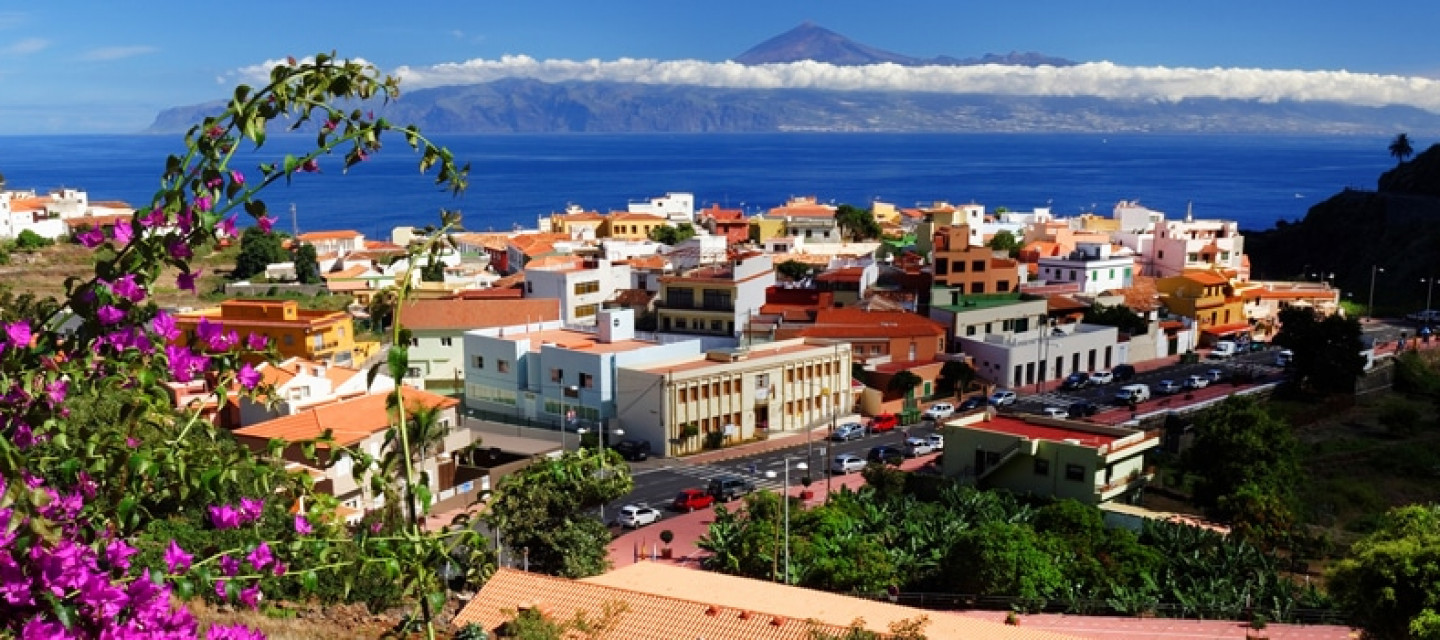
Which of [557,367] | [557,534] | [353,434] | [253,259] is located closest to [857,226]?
[253,259]

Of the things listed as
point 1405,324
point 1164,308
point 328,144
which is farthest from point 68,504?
point 1405,324

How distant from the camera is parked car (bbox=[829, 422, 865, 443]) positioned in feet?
105

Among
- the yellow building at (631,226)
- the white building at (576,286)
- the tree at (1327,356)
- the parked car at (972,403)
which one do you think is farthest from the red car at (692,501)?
the yellow building at (631,226)

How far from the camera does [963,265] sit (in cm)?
4297

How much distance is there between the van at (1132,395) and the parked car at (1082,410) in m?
1.29

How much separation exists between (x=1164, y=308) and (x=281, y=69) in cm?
4689

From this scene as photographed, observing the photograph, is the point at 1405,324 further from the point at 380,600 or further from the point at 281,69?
the point at 281,69

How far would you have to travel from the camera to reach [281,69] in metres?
3.20

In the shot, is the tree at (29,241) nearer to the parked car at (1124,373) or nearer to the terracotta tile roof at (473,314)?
the terracotta tile roof at (473,314)

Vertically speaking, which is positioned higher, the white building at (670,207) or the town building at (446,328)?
the white building at (670,207)

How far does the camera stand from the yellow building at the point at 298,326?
115 ft

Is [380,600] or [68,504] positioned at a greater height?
[68,504]

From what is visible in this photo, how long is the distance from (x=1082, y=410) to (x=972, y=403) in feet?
10.4

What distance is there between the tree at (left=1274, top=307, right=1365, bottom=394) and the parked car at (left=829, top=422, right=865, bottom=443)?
14049mm
